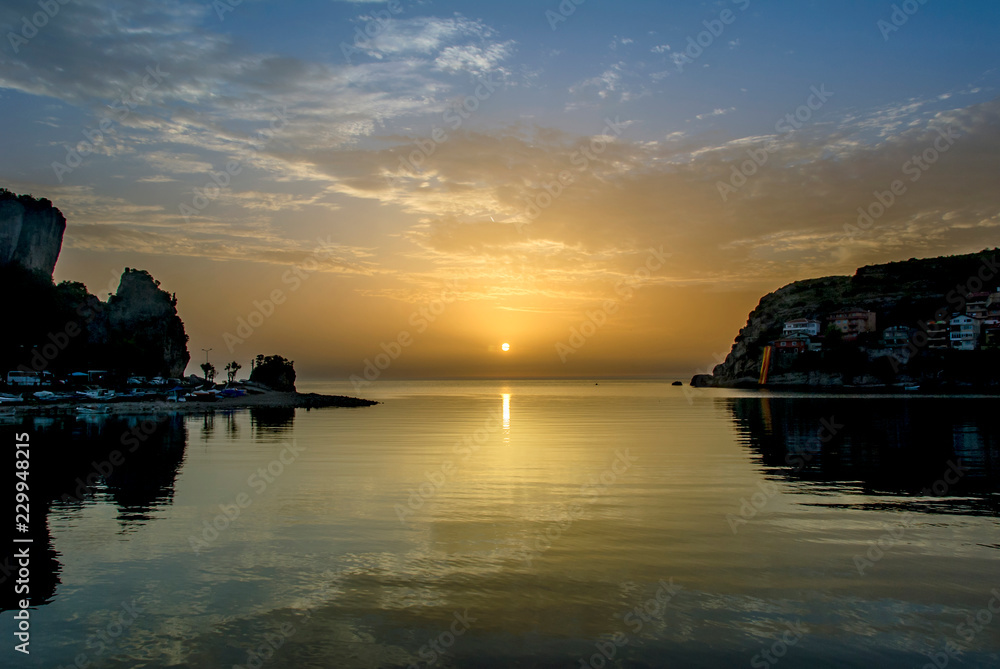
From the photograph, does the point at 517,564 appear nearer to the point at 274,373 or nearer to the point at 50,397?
the point at 50,397

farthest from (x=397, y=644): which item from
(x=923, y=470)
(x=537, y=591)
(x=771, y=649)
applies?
(x=923, y=470)

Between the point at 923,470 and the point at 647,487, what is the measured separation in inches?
609

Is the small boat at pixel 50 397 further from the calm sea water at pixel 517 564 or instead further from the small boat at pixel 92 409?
the calm sea water at pixel 517 564

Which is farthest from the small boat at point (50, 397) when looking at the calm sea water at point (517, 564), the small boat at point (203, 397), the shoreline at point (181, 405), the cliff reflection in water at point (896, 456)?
the cliff reflection in water at point (896, 456)

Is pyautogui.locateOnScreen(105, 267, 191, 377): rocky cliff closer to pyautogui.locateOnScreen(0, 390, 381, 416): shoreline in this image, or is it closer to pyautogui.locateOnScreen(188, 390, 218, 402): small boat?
pyautogui.locateOnScreen(188, 390, 218, 402): small boat

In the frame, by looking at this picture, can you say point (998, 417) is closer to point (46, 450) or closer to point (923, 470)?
point (923, 470)

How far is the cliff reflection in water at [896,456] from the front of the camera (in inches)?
953

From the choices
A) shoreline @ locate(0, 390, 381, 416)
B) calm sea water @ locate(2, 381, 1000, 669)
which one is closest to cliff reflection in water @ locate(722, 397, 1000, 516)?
calm sea water @ locate(2, 381, 1000, 669)

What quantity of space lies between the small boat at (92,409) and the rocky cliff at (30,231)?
275 ft

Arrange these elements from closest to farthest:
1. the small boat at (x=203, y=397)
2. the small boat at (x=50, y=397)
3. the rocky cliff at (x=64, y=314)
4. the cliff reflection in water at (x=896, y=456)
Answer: the cliff reflection in water at (x=896, y=456) → the small boat at (x=50, y=397) → the rocky cliff at (x=64, y=314) → the small boat at (x=203, y=397)

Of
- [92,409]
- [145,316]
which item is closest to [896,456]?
[92,409]

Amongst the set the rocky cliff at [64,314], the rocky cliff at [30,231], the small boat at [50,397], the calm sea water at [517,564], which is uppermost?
the rocky cliff at [30,231]

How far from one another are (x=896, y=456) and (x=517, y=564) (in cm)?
3092

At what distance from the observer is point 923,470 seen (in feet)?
98.3
